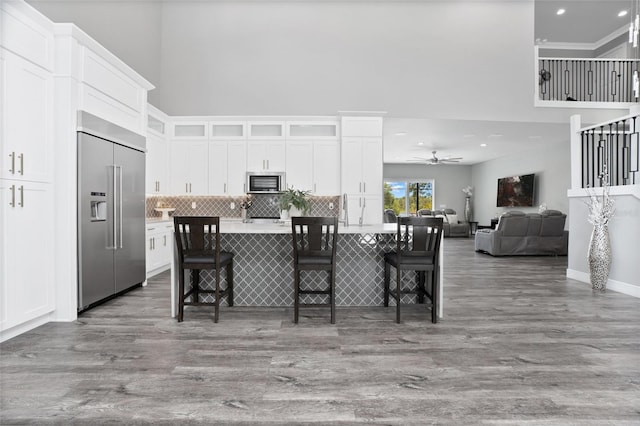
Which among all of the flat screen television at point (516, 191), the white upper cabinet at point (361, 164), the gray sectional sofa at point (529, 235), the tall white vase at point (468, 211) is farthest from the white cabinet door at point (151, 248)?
the tall white vase at point (468, 211)

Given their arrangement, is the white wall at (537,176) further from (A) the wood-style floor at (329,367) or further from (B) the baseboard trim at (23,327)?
(B) the baseboard trim at (23,327)

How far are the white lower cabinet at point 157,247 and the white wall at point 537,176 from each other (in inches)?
338

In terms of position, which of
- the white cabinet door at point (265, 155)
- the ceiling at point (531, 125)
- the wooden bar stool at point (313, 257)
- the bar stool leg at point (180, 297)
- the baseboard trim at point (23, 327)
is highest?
the ceiling at point (531, 125)

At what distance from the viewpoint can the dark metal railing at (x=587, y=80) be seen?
8633 mm

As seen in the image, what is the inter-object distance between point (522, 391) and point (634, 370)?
91 cm

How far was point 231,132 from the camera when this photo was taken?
697cm

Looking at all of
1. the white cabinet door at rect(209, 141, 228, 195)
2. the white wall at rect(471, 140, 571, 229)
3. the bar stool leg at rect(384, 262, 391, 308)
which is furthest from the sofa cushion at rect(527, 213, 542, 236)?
the white cabinet door at rect(209, 141, 228, 195)

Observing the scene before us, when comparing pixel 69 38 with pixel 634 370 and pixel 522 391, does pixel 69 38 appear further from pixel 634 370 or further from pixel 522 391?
pixel 634 370

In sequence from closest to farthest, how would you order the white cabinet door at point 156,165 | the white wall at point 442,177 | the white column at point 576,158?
the white column at point 576,158, the white cabinet door at point 156,165, the white wall at point 442,177

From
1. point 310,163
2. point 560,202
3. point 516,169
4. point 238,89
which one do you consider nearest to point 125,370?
point 310,163

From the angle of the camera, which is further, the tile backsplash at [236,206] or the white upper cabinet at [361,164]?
the tile backsplash at [236,206]

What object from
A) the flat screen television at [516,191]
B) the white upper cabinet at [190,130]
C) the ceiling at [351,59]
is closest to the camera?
the white upper cabinet at [190,130]

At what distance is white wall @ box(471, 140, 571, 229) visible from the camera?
1006cm

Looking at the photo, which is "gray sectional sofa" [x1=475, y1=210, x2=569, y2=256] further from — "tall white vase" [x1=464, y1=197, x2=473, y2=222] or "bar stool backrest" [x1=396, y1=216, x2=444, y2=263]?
"tall white vase" [x1=464, y1=197, x2=473, y2=222]
